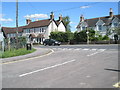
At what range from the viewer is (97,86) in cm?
505

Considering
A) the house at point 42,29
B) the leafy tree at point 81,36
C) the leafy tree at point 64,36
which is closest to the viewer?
the leafy tree at point 81,36

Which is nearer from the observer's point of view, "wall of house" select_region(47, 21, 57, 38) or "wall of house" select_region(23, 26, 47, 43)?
"wall of house" select_region(47, 21, 57, 38)

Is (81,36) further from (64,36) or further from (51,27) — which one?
(51,27)

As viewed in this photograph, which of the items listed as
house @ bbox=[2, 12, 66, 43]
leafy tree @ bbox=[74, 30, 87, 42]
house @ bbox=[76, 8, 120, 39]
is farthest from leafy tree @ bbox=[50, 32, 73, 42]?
house @ bbox=[76, 8, 120, 39]

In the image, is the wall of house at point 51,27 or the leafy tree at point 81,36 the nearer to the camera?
the leafy tree at point 81,36

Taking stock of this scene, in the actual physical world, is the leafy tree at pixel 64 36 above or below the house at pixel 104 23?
below

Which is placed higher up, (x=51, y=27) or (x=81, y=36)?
(x=51, y=27)

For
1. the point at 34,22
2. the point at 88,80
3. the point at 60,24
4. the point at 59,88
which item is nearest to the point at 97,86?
the point at 88,80

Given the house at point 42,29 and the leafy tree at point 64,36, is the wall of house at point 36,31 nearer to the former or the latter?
the house at point 42,29

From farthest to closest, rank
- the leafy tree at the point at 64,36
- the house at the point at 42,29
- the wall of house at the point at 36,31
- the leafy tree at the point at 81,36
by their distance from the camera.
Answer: the wall of house at the point at 36,31 → the house at the point at 42,29 → the leafy tree at the point at 64,36 → the leafy tree at the point at 81,36

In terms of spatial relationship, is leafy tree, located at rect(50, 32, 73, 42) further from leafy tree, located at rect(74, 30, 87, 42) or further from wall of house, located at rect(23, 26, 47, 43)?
wall of house, located at rect(23, 26, 47, 43)

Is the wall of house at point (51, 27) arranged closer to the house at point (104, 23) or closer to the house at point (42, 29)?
the house at point (42, 29)

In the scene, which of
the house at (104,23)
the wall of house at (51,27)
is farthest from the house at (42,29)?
the house at (104,23)

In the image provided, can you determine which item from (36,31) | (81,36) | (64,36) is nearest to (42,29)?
(36,31)
